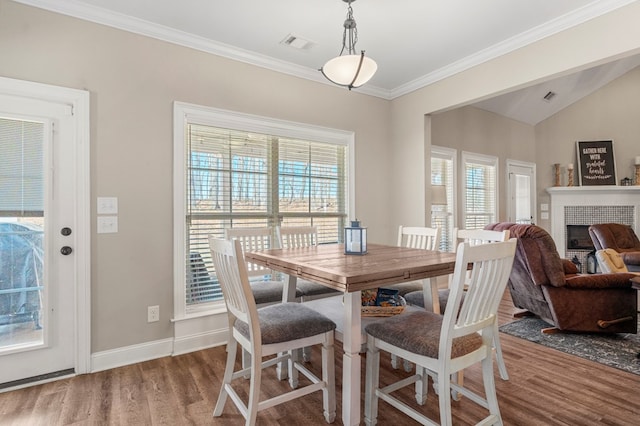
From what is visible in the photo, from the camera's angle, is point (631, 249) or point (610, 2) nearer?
point (610, 2)

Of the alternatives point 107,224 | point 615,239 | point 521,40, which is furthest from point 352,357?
point 615,239

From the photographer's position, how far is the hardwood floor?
191 centimetres

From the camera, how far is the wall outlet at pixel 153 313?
277 cm

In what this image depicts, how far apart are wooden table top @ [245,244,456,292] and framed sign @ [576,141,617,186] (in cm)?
569

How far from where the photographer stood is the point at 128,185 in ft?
8.82

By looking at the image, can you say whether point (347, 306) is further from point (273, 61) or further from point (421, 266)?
point (273, 61)

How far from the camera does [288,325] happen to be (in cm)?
177

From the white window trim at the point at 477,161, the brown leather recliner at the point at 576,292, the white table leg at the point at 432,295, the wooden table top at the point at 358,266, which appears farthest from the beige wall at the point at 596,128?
the wooden table top at the point at 358,266

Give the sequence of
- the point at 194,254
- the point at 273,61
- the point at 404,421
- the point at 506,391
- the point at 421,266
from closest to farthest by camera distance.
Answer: the point at 421,266 < the point at 404,421 < the point at 506,391 < the point at 194,254 < the point at 273,61

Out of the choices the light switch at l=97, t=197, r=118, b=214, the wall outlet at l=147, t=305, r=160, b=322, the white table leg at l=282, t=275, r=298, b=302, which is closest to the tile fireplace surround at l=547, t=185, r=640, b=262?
the white table leg at l=282, t=275, r=298, b=302

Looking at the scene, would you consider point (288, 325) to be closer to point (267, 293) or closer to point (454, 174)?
point (267, 293)

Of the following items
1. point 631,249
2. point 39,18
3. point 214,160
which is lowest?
point 631,249

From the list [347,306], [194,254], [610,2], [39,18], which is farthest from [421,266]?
[39,18]

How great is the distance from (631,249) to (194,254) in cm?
585
